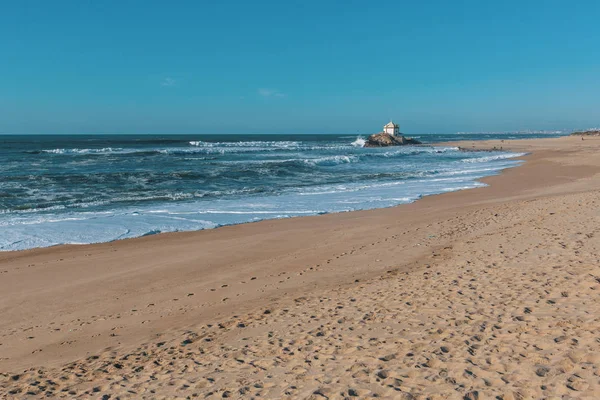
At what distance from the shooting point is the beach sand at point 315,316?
4.18 meters

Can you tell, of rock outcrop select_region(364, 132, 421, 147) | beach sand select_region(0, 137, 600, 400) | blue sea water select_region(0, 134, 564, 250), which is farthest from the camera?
rock outcrop select_region(364, 132, 421, 147)

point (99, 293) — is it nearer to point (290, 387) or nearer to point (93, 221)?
point (290, 387)

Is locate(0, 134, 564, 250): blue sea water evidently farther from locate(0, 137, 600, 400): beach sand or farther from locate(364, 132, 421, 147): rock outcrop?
locate(364, 132, 421, 147): rock outcrop

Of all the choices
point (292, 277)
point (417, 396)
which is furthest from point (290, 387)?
point (292, 277)

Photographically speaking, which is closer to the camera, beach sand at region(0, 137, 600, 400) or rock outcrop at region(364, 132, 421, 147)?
beach sand at region(0, 137, 600, 400)

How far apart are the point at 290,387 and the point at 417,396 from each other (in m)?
1.11

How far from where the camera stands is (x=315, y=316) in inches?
232

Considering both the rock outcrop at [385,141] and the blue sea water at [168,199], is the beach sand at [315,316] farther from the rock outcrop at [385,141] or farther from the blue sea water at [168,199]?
the rock outcrop at [385,141]

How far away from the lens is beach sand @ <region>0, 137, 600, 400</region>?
4.18 m

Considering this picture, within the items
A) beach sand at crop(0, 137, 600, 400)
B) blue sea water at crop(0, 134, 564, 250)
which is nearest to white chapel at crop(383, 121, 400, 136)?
blue sea water at crop(0, 134, 564, 250)

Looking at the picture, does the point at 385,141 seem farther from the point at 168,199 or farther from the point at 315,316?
the point at 315,316

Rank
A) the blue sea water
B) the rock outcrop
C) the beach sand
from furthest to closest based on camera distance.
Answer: the rock outcrop < the blue sea water < the beach sand

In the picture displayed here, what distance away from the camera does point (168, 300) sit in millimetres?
6988

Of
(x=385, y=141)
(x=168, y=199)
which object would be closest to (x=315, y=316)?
(x=168, y=199)
